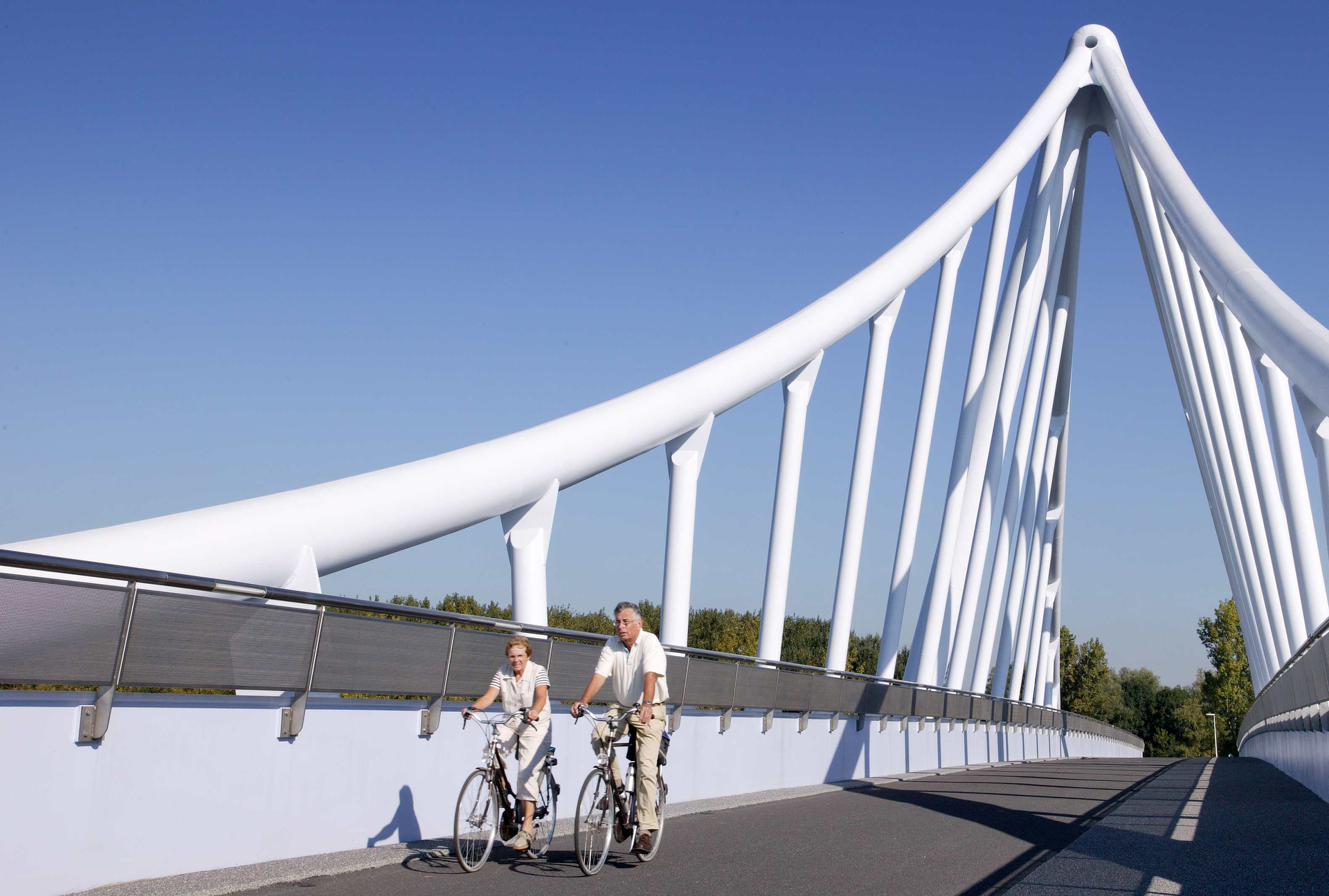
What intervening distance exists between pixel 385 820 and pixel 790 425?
988cm

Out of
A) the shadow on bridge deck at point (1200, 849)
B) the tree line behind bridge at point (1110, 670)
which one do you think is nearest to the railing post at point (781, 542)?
the shadow on bridge deck at point (1200, 849)

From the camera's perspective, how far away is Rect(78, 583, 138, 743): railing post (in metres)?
5.65

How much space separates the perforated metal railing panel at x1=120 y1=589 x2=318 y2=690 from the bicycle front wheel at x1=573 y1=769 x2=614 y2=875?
1.73 meters

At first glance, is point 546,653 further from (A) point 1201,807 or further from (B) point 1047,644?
(B) point 1047,644

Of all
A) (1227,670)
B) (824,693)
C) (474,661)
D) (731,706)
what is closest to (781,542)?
(824,693)

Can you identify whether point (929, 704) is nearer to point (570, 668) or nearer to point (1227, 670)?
point (570, 668)

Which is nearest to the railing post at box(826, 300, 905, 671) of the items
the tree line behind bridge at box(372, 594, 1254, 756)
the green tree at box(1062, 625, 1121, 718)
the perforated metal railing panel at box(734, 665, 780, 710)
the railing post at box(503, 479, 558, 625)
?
the perforated metal railing panel at box(734, 665, 780, 710)

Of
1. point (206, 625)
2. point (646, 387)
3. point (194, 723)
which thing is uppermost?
point (646, 387)

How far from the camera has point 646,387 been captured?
46.5 ft

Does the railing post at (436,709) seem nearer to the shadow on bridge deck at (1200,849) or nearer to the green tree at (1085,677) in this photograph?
the shadow on bridge deck at (1200,849)

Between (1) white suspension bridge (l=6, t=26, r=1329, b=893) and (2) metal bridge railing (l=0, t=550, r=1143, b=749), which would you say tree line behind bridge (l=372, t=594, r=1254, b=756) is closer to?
(1) white suspension bridge (l=6, t=26, r=1329, b=893)

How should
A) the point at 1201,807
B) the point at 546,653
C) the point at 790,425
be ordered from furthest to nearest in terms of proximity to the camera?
the point at 790,425, the point at 1201,807, the point at 546,653

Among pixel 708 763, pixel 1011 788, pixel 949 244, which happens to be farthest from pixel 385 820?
pixel 949 244

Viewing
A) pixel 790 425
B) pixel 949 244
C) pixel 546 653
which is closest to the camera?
pixel 546 653
